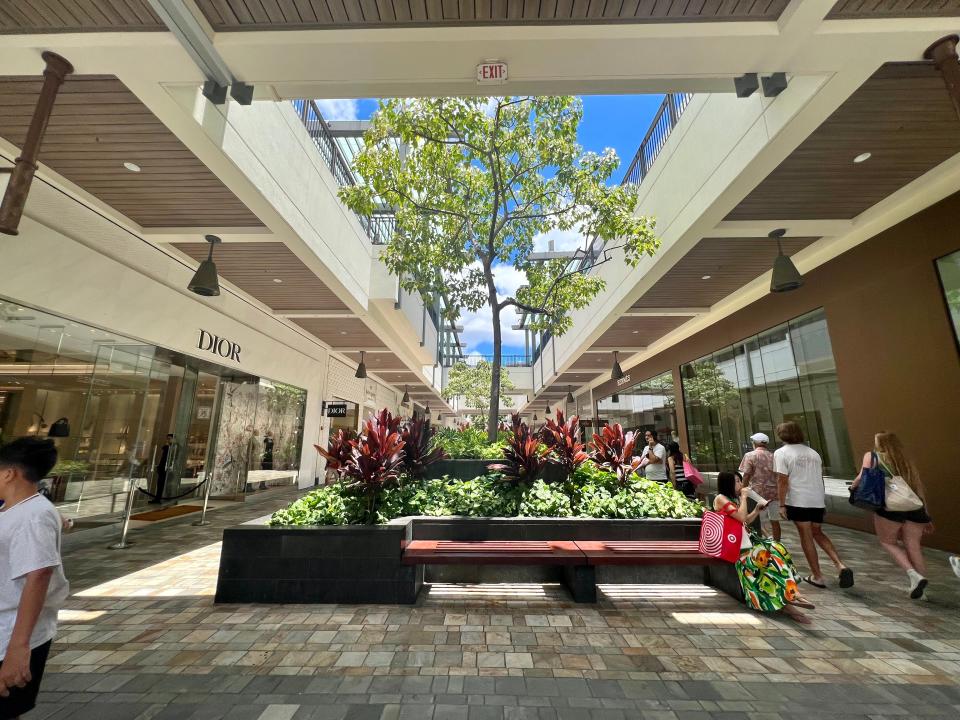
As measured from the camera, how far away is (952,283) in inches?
198

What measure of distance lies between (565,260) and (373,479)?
5452 mm

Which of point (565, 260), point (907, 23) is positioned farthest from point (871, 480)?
point (565, 260)

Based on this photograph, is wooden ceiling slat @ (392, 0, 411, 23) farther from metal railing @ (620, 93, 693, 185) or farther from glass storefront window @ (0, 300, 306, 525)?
metal railing @ (620, 93, 693, 185)

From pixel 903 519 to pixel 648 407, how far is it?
12255mm

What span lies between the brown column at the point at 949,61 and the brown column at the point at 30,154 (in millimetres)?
6324

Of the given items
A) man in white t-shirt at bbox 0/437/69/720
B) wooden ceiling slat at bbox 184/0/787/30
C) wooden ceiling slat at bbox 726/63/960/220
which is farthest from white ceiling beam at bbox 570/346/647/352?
man in white t-shirt at bbox 0/437/69/720

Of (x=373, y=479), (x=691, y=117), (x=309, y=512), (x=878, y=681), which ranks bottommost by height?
(x=878, y=681)

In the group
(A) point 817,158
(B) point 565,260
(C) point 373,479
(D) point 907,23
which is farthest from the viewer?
(B) point 565,260

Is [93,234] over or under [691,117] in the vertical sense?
under

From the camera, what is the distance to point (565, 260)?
773 centimetres

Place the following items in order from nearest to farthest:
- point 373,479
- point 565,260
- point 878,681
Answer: point 878,681
point 373,479
point 565,260

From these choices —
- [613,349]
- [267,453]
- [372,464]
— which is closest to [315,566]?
[372,464]

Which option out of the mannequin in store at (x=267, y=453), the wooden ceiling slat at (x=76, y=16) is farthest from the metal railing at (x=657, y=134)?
the mannequin in store at (x=267, y=453)

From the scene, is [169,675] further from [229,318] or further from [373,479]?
[229,318]
